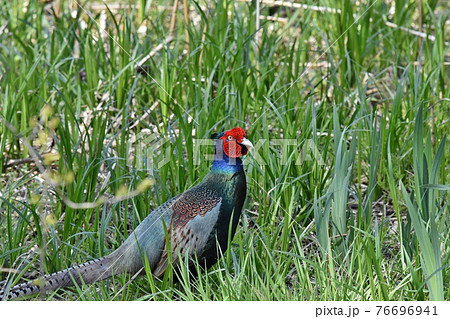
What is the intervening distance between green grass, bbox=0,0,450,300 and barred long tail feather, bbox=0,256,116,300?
0.04 metres

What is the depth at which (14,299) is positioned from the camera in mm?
2371

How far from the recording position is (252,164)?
114 inches

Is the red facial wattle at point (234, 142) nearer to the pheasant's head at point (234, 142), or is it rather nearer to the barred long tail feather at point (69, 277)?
the pheasant's head at point (234, 142)

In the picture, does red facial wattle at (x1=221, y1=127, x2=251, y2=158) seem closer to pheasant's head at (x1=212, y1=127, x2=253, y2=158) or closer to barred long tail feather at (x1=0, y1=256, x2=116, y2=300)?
pheasant's head at (x1=212, y1=127, x2=253, y2=158)

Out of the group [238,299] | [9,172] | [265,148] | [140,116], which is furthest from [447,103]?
[9,172]

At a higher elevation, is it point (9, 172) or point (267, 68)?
point (267, 68)

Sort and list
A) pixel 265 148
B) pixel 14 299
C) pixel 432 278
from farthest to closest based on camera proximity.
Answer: pixel 265 148
pixel 14 299
pixel 432 278

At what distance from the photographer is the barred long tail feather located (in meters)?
2.37

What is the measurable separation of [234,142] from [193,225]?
A: 1.04 ft

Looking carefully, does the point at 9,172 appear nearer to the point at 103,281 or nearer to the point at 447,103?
the point at 103,281

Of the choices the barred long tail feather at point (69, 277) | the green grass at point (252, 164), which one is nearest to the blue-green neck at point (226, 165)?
the green grass at point (252, 164)

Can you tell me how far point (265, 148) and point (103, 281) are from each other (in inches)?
34.1

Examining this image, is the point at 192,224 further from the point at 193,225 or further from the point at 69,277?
the point at 69,277

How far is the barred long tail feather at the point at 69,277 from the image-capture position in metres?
2.37
